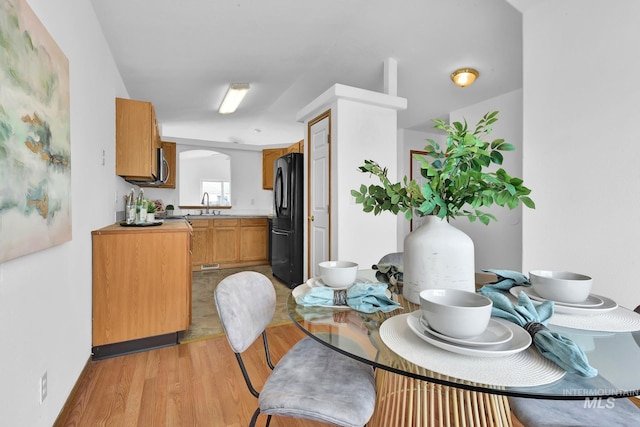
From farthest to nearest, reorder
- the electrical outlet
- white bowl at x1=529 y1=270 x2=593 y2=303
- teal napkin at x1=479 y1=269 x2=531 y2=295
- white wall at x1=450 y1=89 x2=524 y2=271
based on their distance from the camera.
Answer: white wall at x1=450 y1=89 x2=524 y2=271 < the electrical outlet < teal napkin at x1=479 y1=269 x2=531 y2=295 < white bowl at x1=529 y1=270 x2=593 y2=303

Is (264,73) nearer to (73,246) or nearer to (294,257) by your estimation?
(294,257)

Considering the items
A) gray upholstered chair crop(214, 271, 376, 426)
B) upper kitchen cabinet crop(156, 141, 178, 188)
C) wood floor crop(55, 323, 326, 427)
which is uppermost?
upper kitchen cabinet crop(156, 141, 178, 188)

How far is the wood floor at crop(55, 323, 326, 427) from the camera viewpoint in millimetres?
1473

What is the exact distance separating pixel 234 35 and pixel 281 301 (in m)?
2.67

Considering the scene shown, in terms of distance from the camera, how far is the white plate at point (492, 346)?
61 centimetres

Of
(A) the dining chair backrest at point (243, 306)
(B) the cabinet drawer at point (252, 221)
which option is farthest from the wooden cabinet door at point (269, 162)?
(A) the dining chair backrest at point (243, 306)

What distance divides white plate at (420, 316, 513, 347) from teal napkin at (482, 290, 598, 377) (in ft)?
0.19

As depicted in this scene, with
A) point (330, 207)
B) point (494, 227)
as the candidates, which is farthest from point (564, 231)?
point (494, 227)

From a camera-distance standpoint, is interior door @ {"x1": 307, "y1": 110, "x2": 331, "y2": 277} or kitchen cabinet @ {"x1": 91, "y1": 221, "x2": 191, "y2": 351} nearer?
kitchen cabinet @ {"x1": 91, "y1": 221, "x2": 191, "y2": 351}

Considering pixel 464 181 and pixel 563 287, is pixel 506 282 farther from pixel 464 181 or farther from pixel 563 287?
pixel 464 181

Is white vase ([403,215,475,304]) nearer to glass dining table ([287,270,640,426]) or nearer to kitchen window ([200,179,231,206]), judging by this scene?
glass dining table ([287,270,640,426])

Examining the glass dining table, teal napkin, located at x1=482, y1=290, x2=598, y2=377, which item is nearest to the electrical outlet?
the glass dining table

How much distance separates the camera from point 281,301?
11.0 ft

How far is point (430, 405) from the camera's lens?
1.11 m
